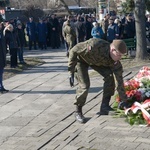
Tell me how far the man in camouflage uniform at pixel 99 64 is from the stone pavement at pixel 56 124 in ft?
1.29

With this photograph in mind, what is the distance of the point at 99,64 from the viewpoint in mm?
7219

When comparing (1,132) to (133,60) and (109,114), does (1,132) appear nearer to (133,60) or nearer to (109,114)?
(109,114)

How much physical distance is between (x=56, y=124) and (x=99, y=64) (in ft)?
4.46

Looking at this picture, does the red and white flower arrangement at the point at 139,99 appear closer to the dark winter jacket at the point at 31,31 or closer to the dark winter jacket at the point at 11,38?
the dark winter jacket at the point at 11,38

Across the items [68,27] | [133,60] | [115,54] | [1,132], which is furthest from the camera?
[68,27]

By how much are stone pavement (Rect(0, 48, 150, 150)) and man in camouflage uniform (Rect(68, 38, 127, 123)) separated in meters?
0.39

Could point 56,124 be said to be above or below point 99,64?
below

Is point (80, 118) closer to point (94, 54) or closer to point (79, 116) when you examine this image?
point (79, 116)

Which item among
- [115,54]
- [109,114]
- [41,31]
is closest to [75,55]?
[115,54]

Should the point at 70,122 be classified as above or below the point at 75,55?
below

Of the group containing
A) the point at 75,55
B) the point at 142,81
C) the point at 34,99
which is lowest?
the point at 34,99

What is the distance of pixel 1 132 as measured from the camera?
24.0 feet

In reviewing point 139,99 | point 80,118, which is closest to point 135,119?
point 139,99

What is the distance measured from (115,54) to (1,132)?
243cm
